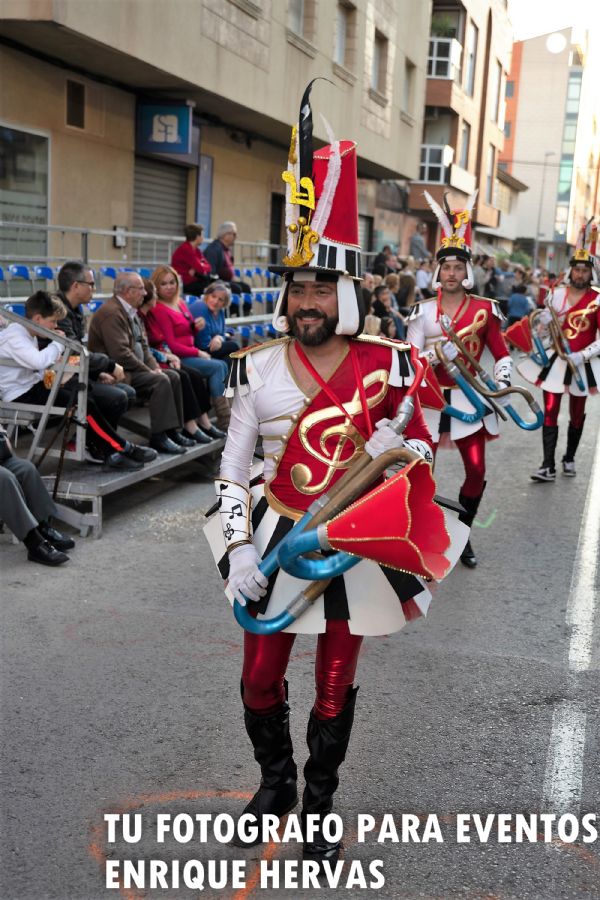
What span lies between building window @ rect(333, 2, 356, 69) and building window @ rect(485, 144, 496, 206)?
25.5 m

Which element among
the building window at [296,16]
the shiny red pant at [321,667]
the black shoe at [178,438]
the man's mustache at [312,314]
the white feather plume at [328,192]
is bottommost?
the black shoe at [178,438]

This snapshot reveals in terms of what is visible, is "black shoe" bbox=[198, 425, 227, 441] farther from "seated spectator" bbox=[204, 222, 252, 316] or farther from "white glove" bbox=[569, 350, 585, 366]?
"seated spectator" bbox=[204, 222, 252, 316]

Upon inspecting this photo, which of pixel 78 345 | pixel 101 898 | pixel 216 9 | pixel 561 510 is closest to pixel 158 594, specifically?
pixel 78 345

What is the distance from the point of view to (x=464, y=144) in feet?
132

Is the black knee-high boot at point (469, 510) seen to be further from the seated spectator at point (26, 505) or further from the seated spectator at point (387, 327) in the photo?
the seated spectator at point (387, 327)

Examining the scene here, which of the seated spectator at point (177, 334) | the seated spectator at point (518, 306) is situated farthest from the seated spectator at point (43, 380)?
the seated spectator at point (518, 306)

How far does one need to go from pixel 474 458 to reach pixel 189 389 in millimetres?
3211

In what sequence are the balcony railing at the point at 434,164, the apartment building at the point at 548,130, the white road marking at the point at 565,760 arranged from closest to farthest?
1. the white road marking at the point at 565,760
2. the balcony railing at the point at 434,164
3. the apartment building at the point at 548,130

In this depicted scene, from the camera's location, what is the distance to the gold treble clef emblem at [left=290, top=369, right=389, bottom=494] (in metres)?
3.45

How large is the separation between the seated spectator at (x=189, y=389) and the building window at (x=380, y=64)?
16.2 meters

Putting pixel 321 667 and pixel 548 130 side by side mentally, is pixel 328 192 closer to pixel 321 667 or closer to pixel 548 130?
pixel 321 667

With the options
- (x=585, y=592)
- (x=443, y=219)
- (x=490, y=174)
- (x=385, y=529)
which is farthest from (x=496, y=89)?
(x=385, y=529)

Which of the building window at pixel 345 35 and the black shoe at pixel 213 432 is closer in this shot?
the black shoe at pixel 213 432

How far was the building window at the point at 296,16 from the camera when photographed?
58.6 ft
